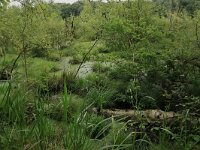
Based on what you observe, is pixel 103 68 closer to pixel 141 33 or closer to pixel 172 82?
pixel 141 33

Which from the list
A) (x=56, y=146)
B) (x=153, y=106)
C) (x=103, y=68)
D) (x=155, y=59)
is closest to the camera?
(x=56, y=146)

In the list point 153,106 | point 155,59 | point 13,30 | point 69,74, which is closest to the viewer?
point 153,106

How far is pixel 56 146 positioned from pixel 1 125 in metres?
0.50

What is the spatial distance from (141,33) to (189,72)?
1204mm

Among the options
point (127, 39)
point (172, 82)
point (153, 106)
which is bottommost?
point (153, 106)

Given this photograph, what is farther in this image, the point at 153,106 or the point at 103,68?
the point at 103,68

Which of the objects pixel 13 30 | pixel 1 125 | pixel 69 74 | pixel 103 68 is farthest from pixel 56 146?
pixel 13 30

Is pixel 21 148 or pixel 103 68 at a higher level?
pixel 21 148

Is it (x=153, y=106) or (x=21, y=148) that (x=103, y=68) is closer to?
(x=153, y=106)

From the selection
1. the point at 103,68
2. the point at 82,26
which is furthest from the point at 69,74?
the point at 82,26

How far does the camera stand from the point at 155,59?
6.58 metres

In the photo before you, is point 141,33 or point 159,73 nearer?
point 159,73

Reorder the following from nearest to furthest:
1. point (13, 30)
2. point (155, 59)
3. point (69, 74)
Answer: point (155, 59), point (69, 74), point (13, 30)

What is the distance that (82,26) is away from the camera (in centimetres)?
1512
